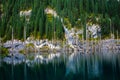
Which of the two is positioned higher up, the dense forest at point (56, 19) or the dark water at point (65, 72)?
the dense forest at point (56, 19)

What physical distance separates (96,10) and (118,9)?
655 inches

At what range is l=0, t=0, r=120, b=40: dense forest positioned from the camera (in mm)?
153625

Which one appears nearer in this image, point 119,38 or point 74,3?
point 119,38

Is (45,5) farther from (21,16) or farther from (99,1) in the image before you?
(99,1)

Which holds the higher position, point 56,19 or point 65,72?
point 56,19

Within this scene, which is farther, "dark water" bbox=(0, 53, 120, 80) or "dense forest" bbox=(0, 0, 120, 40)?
"dense forest" bbox=(0, 0, 120, 40)

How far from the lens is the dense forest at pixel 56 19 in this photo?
6048 inches

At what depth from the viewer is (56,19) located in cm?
16012

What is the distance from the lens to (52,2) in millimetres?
174250

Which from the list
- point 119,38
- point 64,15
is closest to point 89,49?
point 119,38

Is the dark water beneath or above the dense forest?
beneath

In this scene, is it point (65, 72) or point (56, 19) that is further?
point (56, 19)

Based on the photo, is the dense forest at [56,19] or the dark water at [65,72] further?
the dense forest at [56,19]

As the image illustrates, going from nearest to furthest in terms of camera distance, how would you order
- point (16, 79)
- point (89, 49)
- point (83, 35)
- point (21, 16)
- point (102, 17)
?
point (16, 79), point (89, 49), point (83, 35), point (102, 17), point (21, 16)
